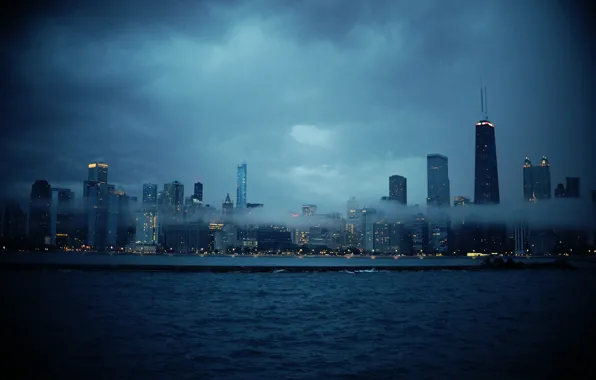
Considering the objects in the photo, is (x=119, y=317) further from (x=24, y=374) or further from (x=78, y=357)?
(x=24, y=374)

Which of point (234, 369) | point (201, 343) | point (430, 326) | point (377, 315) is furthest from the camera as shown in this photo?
point (377, 315)

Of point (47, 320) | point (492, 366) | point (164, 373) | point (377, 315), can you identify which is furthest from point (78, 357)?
point (377, 315)

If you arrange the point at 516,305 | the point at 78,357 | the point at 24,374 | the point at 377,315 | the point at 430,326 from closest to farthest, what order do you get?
the point at 24,374 → the point at 78,357 → the point at 430,326 → the point at 377,315 → the point at 516,305

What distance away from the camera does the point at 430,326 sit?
1353 inches

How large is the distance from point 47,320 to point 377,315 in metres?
30.0

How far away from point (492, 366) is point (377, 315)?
20471 millimetres

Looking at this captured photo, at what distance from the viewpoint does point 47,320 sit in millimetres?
34781

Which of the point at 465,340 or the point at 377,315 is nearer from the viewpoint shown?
the point at 465,340

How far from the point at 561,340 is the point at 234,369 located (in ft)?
71.4

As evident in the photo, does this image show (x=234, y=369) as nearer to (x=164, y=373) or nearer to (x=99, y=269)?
(x=164, y=373)

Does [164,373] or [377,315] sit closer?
[164,373]

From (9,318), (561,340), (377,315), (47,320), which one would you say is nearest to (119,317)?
(47,320)

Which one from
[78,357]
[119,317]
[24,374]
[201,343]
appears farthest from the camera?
[119,317]

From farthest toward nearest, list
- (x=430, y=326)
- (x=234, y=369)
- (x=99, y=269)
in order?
(x=99, y=269)
(x=430, y=326)
(x=234, y=369)
